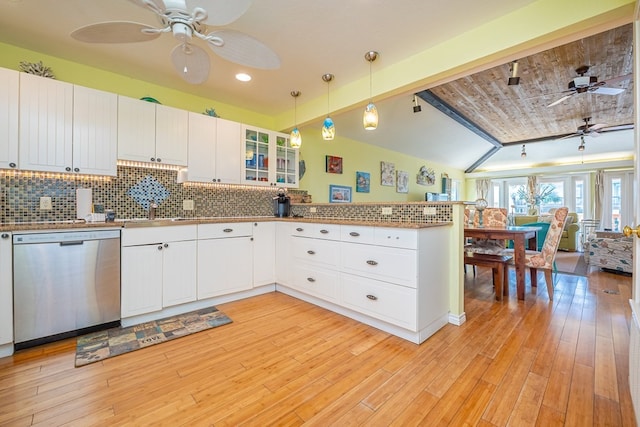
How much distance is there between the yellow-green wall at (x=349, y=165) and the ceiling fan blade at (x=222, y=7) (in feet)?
9.58

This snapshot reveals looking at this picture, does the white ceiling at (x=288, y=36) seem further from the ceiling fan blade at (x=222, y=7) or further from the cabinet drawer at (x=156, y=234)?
the cabinet drawer at (x=156, y=234)

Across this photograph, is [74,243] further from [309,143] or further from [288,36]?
[309,143]

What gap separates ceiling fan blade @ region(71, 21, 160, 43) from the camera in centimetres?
149

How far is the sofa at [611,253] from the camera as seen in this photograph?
4141 millimetres

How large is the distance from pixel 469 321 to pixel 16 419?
3.17m

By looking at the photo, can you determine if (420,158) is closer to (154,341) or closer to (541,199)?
(541,199)

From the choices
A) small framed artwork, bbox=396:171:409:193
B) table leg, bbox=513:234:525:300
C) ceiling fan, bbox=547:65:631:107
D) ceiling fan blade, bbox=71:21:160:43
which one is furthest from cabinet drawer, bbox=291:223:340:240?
small framed artwork, bbox=396:171:409:193

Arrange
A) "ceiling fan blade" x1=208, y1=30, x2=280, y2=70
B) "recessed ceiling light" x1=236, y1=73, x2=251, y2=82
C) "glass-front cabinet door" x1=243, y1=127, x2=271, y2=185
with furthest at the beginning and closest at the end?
1. "glass-front cabinet door" x1=243, y1=127, x2=271, y2=185
2. "recessed ceiling light" x1=236, y1=73, x2=251, y2=82
3. "ceiling fan blade" x1=208, y1=30, x2=280, y2=70

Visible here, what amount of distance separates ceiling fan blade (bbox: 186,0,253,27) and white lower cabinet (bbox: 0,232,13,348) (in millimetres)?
2065

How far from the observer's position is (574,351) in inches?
80.0

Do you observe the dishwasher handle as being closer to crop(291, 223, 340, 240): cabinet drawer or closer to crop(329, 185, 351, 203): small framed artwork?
crop(291, 223, 340, 240): cabinet drawer

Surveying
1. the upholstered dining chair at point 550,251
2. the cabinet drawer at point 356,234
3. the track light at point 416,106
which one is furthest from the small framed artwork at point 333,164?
the upholstered dining chair at point 550,251

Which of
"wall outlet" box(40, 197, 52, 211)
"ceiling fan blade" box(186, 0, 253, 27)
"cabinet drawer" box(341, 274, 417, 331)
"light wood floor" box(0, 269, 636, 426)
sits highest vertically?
"ceiling fan blade" box(186, 0, 253, 27)

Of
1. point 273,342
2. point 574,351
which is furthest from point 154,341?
point 574,351
